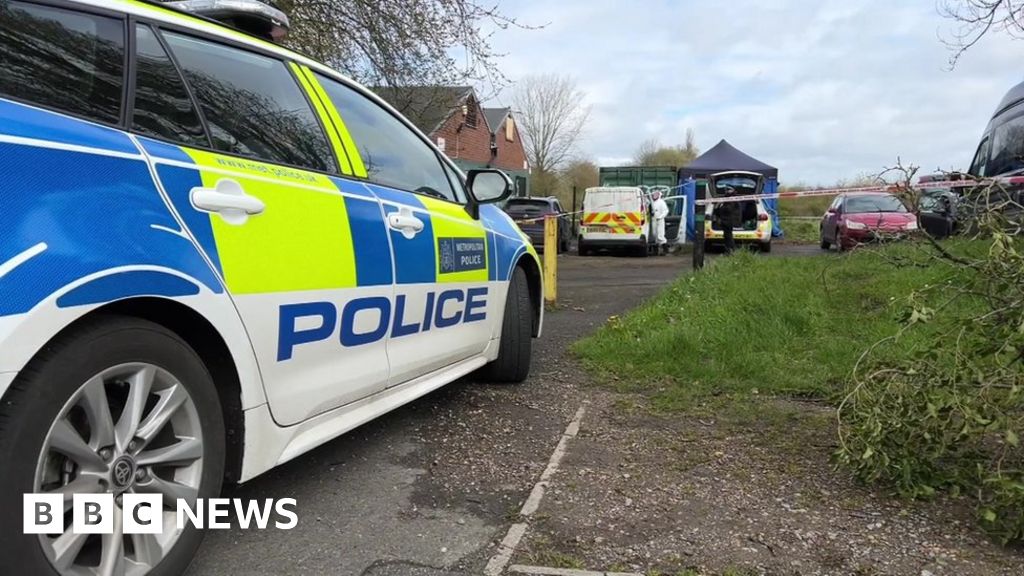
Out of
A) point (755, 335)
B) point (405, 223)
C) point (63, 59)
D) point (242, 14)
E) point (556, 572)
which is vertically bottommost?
point (556, 572)

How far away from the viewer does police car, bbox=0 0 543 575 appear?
1.74 metres

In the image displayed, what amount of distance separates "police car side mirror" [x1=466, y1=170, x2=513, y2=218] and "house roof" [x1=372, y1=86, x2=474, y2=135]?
495 centimetres

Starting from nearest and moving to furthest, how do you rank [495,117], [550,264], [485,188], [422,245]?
[422,245]
[485,188]
[550,264]
[495,117]

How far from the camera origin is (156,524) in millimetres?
2035

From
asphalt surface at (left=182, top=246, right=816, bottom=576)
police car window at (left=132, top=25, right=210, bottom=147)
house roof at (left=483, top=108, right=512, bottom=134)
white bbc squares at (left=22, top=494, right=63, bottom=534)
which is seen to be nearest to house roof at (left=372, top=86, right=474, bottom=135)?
asphalt surface at (left=182, top=246, right=816, bottom=576)

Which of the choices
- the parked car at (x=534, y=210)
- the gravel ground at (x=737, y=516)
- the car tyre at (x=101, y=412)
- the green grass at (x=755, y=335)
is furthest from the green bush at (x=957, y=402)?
the parked car at (x=534, y=210)

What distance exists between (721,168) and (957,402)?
794 inches

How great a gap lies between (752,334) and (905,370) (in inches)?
99.6

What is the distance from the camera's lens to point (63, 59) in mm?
2068

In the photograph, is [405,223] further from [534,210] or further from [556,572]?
[534,210]

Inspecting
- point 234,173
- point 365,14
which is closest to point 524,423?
point 234,173

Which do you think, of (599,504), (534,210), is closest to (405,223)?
(599,504)

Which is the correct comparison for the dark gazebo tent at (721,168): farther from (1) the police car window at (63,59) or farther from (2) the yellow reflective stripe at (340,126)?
(1) the police car window at (63,59)

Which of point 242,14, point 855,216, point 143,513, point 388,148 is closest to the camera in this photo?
point 143,513
